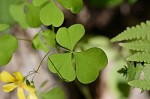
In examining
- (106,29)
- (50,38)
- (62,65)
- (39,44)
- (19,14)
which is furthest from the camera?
(106,29)

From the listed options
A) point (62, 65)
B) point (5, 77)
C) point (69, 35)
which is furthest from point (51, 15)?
point (5, 77)

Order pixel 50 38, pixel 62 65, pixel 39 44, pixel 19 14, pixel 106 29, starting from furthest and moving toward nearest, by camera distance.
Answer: pixel 106 29
pixel 19 14
pixel 39 44
pixel 50 38
pixel 62 65

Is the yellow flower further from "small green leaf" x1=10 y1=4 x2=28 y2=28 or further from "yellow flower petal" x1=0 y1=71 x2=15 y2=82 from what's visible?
"small green leaf" x1=10 y1=4 x2=28 y2=28

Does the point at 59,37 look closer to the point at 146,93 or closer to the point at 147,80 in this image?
the point at 147,80

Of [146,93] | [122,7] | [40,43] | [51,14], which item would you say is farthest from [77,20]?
[51,14]

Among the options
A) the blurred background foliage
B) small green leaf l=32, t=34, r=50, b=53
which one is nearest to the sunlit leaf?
small green leaf l=32, t=34, r=50, b=53

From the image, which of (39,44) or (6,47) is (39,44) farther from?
(6,47)
